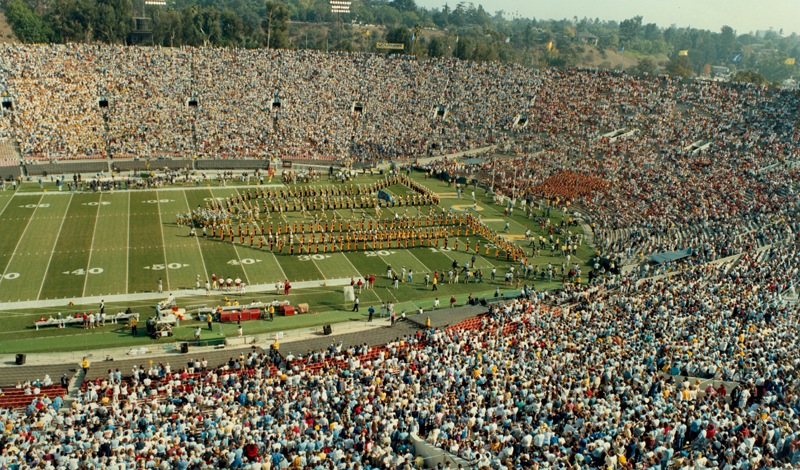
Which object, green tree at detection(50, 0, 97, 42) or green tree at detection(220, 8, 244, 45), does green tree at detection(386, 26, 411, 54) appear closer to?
green tree at detection(220, 8, 244, 45)

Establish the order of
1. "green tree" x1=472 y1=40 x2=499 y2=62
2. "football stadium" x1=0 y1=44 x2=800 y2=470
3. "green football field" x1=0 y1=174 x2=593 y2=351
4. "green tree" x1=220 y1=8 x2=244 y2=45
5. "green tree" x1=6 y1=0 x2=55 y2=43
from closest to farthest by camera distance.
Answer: "football stadium" x1=0 y1=44 x2=800 y2=470 → "green football field" x1=0 y1=174 x2=593 y2=351 → "green tree" x1=6 y1=0 x2=55 y2=43 → "green tree" x1=472 y1=40 x2=499 y2=62 → "green tree" x1=220 y1=8 x2=244 y2=45

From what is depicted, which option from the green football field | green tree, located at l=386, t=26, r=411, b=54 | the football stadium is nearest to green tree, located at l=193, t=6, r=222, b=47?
green tree, located at l=386, t=26, r=411, b=54

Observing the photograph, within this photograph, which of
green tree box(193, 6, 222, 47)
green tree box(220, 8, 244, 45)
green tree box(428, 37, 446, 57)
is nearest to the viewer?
green tree box(193, 6, 222, 47)

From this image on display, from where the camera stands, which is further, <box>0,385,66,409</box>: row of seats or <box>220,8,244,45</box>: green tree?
<box>220,8,244,45</box>: green tree

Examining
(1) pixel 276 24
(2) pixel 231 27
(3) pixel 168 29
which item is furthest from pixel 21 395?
(2) pixel 231 27

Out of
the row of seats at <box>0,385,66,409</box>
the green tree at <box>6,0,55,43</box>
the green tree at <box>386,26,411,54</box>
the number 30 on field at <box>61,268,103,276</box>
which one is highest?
the green tree at <box>386,26,411,54</box>

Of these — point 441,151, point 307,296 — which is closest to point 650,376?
point 307,296

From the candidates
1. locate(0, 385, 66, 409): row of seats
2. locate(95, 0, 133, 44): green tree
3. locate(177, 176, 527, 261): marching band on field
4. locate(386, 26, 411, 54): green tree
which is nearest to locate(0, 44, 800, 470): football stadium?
locate(0, 385, 66, 409): row of seats

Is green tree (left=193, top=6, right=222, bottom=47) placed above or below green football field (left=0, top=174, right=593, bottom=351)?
above
